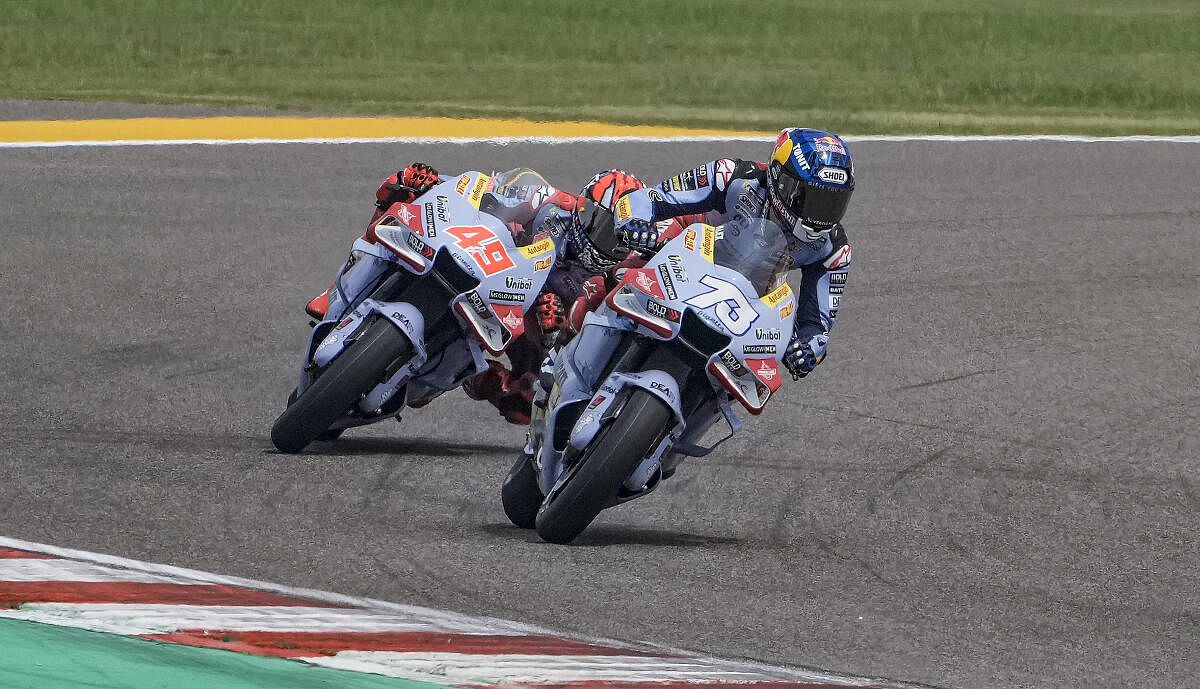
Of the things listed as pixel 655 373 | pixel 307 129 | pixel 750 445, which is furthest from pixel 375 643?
pixel 307 129

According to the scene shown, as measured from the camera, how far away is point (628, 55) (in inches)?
794

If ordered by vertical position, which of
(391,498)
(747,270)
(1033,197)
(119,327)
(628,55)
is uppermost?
(747,270)

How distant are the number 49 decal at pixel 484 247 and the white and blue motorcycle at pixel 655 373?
687 millimetres

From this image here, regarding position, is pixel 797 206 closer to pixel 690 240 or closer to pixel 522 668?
pixel 690 240

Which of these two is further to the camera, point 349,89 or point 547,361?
point 349,89

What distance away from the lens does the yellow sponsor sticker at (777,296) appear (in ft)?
22.8

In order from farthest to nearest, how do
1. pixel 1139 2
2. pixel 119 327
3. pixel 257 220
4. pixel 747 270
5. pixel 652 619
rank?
pixel 1139 2, pixel 257 220, pixel 119 327, pixel 747 270, pixel 652 619

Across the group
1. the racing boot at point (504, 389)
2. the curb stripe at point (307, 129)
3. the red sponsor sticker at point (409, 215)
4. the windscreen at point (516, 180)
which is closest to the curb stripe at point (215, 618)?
the red sponsor sticker at point (409, 215)

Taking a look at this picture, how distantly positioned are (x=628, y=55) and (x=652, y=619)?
14.8 meters

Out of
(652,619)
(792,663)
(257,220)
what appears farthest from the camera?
(257,220)

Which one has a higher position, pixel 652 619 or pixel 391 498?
pixel 652 619

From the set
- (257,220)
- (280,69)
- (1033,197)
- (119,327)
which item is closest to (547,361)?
(119,327)

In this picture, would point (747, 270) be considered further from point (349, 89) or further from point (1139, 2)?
point (1139, 2)

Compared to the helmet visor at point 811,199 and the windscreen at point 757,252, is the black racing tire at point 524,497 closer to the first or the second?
the windscreen at point 757,252
